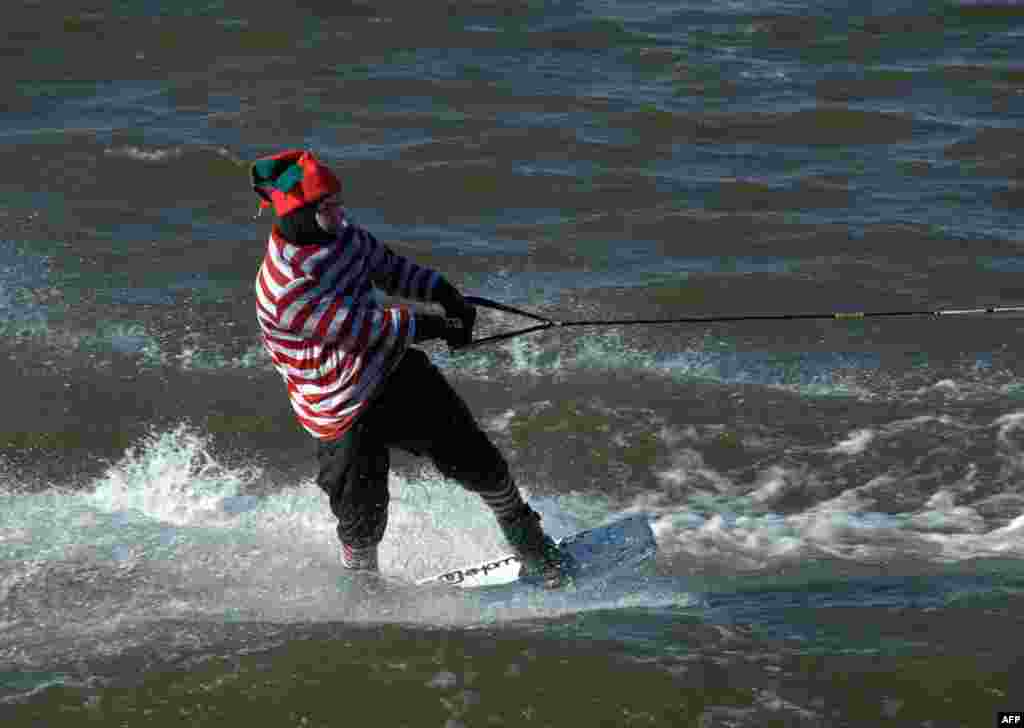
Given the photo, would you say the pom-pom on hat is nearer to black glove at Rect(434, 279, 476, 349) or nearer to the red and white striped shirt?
the red and white striped shirt

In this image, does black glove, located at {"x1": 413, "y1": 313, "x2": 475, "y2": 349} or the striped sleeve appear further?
the striped sleeve

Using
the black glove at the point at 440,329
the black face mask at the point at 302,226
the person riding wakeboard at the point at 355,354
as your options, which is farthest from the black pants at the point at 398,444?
the black face mask at the point at 302,226

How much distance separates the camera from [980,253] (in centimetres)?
1183

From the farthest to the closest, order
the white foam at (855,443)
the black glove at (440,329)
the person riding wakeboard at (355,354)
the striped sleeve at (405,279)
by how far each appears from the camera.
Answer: the white foam at (855,443)
the striped sleeve at (405,279)
the black glove at (440,329)
the person riding wakeboard at (355,354)

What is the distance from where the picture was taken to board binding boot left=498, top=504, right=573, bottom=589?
685cm

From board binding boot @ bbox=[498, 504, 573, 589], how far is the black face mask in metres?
1.75

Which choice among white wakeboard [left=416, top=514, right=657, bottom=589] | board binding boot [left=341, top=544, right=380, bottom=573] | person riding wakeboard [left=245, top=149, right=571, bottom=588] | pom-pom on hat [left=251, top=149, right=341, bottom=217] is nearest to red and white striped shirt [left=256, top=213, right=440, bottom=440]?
person riding wakeboard [left=245, top=149, right=571, bottom=588]

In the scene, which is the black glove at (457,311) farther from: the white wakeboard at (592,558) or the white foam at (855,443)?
the white foam at (855,443)

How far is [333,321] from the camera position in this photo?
19.4 feet

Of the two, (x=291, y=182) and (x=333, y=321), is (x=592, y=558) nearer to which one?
(x=333, y=321)

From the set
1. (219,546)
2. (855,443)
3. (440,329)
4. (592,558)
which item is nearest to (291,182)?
(440,329)

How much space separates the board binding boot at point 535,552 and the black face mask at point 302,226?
5.74 feet

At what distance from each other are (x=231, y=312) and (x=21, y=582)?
4201 mm

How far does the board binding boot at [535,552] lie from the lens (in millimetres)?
6848
